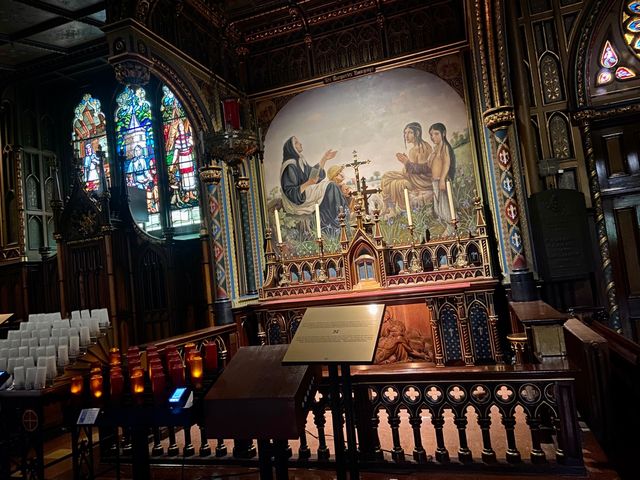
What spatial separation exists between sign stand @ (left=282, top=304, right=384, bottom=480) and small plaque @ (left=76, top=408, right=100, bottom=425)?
1.47 metres

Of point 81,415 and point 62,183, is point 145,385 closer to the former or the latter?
point 81,415

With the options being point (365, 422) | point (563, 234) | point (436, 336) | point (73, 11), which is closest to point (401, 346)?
point (436, 336)

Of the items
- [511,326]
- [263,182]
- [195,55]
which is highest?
[195,55]

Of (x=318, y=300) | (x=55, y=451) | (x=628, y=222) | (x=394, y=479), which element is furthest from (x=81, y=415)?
(x=628, y=222)

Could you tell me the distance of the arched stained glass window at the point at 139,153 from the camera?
10.2 m

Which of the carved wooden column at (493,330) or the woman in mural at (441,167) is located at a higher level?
the woman in mural at (441,167)

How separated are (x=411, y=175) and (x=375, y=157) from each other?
0.73 m

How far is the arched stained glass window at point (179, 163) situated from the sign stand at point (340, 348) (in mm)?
7760

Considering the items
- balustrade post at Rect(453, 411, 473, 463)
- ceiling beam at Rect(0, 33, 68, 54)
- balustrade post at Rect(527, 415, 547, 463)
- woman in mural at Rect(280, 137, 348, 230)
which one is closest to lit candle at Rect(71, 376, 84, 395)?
balustrade post at Rect(453, 411, 473, 463)

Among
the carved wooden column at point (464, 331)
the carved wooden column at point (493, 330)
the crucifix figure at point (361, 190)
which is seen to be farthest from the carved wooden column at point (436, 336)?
the crucifix figure at point (361, 190)

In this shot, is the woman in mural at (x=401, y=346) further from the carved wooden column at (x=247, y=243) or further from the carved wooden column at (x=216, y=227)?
the carved wooden column at (x=247, y=243)

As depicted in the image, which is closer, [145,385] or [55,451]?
[145,385]

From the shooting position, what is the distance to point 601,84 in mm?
6590

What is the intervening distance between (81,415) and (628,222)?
23.1 feet
